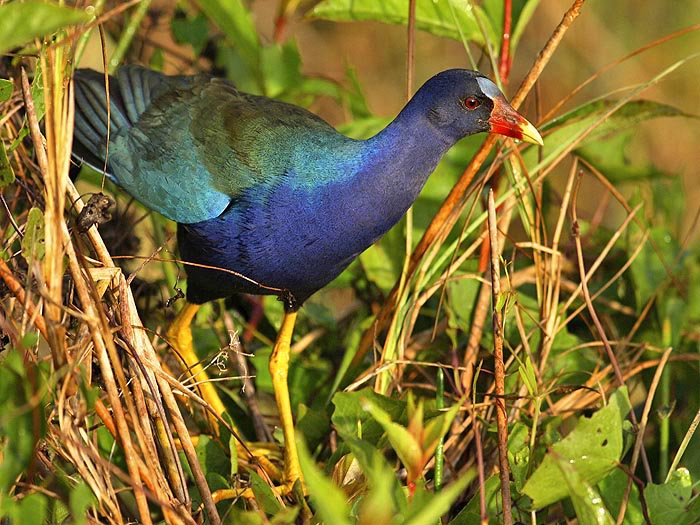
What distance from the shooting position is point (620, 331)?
2.78 m

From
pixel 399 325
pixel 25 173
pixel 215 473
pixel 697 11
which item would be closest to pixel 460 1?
pixel 399 325

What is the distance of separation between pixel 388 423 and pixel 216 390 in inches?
51.2

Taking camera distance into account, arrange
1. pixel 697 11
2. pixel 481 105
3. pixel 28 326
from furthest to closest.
→ pixel 697 11 → pixel 481 105 → pixel 28 326

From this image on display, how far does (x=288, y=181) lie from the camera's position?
219 cm

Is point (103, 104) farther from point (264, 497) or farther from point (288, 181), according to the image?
point (264, 497)

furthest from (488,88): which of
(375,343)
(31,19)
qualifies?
(31,19)

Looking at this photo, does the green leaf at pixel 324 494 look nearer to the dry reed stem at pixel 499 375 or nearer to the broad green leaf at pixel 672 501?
the dry reed stem at pixel 499 375

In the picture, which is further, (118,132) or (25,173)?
(118,132)

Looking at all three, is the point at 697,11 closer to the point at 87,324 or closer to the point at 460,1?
the point at 460,1

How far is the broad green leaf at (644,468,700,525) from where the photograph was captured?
5.97 feet

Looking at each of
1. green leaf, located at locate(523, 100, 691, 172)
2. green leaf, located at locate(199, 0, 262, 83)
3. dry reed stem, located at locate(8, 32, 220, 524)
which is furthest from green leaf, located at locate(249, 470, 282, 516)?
green leaf, located at locate(199, 0, 262, 83)

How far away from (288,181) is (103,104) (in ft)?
2.38

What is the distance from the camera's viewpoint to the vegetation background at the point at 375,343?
1.54 m

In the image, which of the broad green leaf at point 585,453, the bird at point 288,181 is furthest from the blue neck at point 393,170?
the broad green leaf at point 585,453
